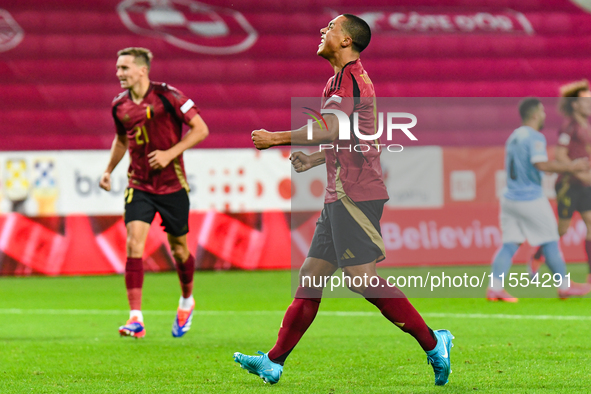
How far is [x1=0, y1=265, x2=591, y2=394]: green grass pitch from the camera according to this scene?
4277 millimetres

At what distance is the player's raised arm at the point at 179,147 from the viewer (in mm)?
6113

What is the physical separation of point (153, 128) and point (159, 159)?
1.06 feet

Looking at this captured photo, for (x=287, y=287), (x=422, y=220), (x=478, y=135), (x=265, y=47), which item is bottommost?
(x=287, y=287)

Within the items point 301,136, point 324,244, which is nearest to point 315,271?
point 324,244

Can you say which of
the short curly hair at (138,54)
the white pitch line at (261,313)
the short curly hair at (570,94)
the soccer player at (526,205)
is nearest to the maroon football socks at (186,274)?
the white pitch line at (261,313)

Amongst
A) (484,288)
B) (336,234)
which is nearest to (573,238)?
(484,288)

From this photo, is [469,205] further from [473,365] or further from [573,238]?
[473,365]

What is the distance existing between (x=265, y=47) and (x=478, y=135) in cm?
473

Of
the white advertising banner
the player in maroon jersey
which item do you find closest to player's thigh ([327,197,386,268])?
the player in maroon jersey

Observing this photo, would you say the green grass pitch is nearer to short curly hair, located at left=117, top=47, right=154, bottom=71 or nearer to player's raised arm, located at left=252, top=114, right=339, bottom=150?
player's raised arm, located at left=252, top=114, right=339, bottom=150

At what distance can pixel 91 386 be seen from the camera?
168 inches

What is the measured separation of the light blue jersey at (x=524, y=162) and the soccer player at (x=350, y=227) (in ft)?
14.6

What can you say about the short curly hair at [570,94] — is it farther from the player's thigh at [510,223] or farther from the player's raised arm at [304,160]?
the player's raised arm at [304,160]

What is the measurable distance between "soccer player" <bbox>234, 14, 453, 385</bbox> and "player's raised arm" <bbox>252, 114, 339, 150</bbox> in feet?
0.11
